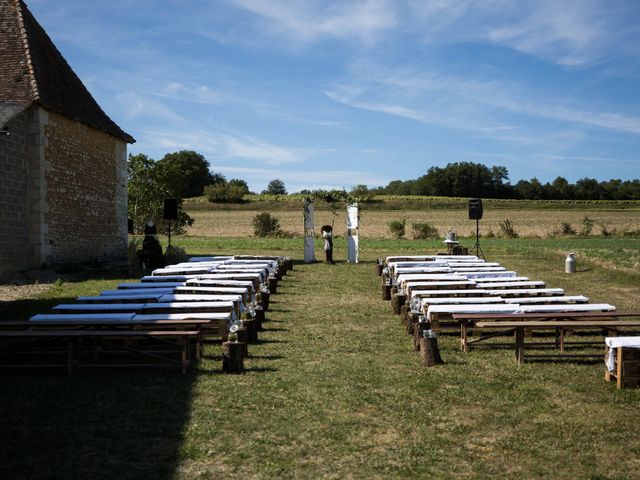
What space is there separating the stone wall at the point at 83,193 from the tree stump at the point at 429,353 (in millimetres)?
11779

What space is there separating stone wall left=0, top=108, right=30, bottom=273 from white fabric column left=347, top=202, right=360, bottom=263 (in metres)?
9.13

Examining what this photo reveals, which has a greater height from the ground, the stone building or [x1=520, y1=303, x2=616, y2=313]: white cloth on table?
the stone building

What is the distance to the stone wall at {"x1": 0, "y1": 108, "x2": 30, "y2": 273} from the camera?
48.3 ft

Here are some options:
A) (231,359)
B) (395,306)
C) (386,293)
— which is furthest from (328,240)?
(231,359)

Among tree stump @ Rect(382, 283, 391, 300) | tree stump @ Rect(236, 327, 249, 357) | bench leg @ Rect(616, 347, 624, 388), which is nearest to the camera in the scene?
bench leg @ Rect(616, 347, 624, 388)

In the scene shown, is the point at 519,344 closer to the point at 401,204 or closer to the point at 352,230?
the point at 352,230

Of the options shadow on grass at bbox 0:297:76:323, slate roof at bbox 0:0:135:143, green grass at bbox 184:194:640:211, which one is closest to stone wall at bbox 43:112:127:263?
slate roof at bbox 0:0:135:143

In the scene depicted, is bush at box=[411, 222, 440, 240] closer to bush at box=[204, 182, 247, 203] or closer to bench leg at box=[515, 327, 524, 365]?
bush at box=[204, 182, 247, 203]

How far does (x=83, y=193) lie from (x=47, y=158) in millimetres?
2219

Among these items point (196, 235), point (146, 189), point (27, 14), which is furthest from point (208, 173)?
point (27, 14)

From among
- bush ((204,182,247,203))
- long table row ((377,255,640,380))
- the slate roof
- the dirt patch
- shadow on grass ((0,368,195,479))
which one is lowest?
shadow on grass ((0,368,195,479))

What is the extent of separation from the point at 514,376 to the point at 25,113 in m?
13.1

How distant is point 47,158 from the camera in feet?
53.1

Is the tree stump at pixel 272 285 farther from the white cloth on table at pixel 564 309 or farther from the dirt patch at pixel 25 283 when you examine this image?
the white cloth on table at pixel 564 309
